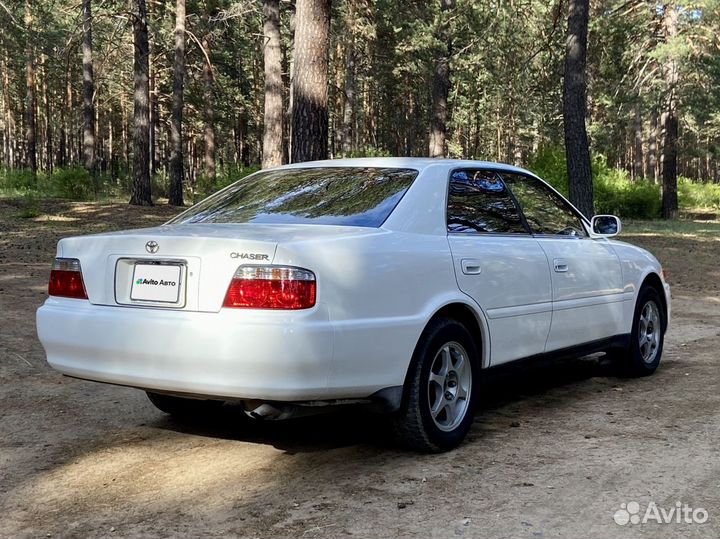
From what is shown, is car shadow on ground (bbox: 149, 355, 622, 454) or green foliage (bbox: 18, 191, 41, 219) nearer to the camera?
car shadow on ground (bbox: 149, 355, 622, 454)

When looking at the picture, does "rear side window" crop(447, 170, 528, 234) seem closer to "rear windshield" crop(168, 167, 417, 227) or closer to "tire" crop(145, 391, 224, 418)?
"rear windshield" crop(168, 167, 417, 227)

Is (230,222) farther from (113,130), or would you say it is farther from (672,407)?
(113,130)

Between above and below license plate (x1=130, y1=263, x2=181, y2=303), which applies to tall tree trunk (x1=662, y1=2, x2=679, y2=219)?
above

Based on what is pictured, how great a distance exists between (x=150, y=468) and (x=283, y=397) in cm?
100

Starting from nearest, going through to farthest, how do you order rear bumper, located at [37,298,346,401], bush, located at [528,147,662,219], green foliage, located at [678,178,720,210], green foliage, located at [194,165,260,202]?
rear bumper, located at [37,298,346,401] → green foliage, located at [194,165,260,202] → bush, located at [528,147,662,219] → green foliage, located at [678,178,720,210]

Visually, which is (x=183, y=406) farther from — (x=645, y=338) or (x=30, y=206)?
(x=30, y=206)

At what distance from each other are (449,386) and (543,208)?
182 cm

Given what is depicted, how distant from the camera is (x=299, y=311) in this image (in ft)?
12.1

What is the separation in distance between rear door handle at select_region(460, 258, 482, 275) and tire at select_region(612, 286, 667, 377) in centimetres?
228

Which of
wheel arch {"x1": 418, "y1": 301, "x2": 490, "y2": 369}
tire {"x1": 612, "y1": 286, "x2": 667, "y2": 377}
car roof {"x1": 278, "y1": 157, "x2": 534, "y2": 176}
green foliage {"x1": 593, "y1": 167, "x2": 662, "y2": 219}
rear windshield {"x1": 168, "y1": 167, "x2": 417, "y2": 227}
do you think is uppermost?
green foliage {"x1": 593, "y1": 167, "x2": 662, "y2": 219}

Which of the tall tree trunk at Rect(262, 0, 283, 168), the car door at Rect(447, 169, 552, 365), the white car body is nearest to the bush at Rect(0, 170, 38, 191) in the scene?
the tall tree trunk at Rect(262, 0, 283, 168)

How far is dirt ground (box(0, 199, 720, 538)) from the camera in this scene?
11.3 feet

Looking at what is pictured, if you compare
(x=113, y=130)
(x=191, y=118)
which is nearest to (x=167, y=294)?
(x=191, y=118)

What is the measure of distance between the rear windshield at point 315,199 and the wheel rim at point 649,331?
9.73 feet
